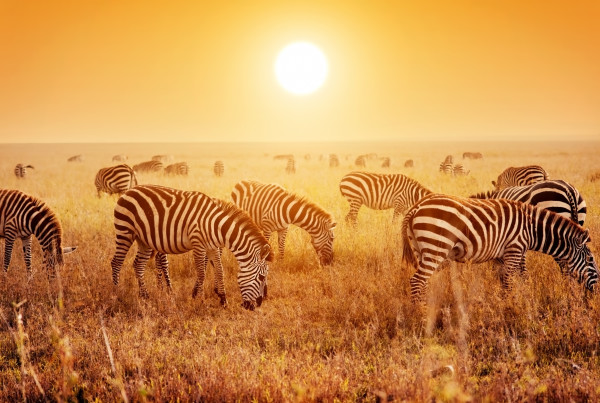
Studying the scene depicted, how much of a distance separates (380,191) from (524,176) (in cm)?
500

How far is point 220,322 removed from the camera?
23.6ft

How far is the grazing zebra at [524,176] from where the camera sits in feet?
49.6

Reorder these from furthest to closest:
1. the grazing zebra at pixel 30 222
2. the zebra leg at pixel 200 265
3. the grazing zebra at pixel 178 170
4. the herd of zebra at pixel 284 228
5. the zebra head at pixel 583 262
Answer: the grazing zebra at pixel 178 170 → the grazing zebra at pixel 30 222 → the zebra leg at pixel 200 265 → the zebra head at pixel 583 262 → the herd of zebra at pixel 284 228

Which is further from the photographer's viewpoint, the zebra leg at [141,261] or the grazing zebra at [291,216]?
the grazing zebra at [291,216]

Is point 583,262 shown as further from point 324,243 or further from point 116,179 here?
point 116,179

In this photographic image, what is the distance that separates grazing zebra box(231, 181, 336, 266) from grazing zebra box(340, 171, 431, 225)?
4.02m

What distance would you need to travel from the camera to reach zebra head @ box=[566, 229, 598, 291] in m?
7.30

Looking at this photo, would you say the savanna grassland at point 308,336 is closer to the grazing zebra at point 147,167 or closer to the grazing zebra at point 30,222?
the grazing zebra at point 30,222

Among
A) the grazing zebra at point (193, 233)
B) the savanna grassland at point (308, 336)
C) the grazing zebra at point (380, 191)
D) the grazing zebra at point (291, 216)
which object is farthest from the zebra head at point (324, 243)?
the grazing zebra at point (380, 191)

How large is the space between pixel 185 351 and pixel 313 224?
451 centimetres

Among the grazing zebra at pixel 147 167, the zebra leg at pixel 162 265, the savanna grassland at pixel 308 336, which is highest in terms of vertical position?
the grazing zebra at pixel 147 167

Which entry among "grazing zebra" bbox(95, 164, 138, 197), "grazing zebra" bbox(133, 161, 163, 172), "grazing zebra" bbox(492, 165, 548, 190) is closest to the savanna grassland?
"grazing zebra" bbox(492, 165, 548, 190)

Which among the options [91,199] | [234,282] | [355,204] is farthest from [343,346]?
[91,199]

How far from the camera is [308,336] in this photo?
6555mm
